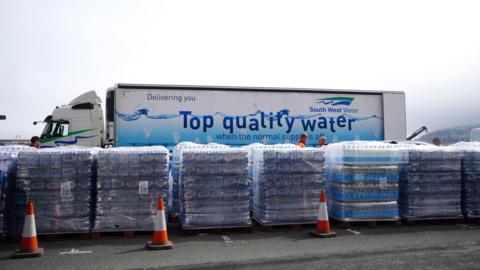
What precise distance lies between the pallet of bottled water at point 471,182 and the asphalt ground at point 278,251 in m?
0.80

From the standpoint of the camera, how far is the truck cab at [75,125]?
16.2 m

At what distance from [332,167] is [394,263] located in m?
3.44

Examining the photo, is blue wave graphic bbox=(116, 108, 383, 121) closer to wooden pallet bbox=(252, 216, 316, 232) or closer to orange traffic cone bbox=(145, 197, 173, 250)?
wooden pallet bbox=(252, 216, 316, 232)

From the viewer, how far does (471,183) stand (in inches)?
366

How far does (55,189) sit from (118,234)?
1445 millimetres

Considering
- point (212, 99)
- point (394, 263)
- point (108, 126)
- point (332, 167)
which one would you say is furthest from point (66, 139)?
point (394, 263)

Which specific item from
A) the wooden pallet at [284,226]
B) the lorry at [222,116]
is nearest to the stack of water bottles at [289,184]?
the wooden pallet at [284,226]

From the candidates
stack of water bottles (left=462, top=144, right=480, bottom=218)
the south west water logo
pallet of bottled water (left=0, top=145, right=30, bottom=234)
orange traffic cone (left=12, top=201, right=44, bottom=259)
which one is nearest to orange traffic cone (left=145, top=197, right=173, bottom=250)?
orange traffic cone (left=12, top=201, right=44, bottom=259)

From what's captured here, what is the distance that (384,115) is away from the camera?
1761cm

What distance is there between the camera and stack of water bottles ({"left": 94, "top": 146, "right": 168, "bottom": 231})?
7969mm

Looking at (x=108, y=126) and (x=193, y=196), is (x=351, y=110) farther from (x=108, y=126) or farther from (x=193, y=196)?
(x=193, y=196)

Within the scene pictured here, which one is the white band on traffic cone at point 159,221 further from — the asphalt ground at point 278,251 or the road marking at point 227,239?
the road marking at point 227,239

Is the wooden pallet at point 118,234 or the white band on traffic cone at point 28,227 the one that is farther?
the wooden pallet at point 118,234

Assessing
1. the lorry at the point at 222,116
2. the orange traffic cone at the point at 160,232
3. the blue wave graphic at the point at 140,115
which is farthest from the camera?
the lorry at the point at 222,116
